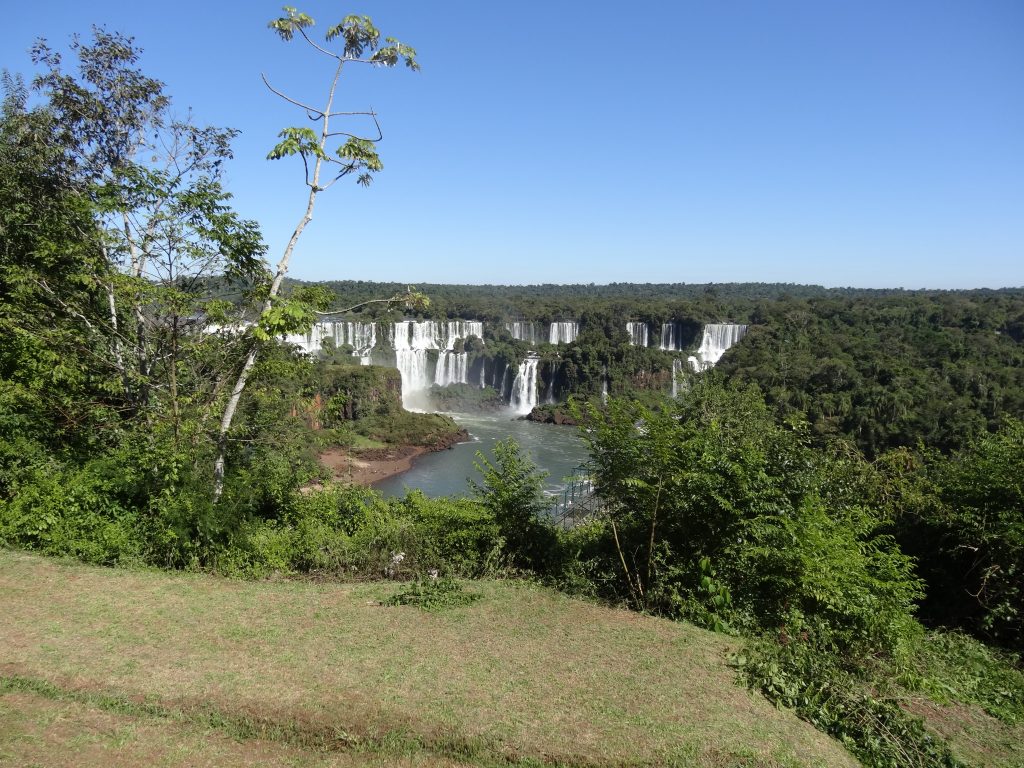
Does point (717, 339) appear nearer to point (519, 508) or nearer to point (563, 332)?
point (563, 332)

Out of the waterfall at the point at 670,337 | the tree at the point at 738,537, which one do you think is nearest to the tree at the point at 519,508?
the tree at the point at 738,537

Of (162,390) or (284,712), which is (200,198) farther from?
(284,712)

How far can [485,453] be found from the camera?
40.0 m

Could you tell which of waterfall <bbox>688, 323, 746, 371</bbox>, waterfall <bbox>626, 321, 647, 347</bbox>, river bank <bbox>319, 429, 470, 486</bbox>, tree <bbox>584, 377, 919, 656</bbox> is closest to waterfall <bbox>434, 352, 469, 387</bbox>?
river bank <bbox>319, 429, 470, 486</bbox>

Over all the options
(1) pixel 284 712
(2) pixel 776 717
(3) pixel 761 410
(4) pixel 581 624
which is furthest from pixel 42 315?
(3) pixel 761 410

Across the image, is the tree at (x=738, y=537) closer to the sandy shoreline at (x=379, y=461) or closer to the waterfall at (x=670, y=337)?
the sandy shoreline at (x=379, y=461)

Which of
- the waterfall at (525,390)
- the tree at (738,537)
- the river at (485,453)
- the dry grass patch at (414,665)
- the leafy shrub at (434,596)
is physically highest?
the tree at (738,537)

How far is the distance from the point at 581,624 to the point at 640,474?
1569mm

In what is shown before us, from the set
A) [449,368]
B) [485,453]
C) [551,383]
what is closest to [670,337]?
[551,383]

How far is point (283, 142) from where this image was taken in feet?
22.9

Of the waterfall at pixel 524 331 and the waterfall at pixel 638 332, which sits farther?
the waterfall at pixel 524 331

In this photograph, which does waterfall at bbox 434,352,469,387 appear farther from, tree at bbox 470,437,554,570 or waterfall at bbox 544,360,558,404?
tree at bbox 470,437,554,570

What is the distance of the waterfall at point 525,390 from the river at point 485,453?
234 centimetres

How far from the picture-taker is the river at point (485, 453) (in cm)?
3156
